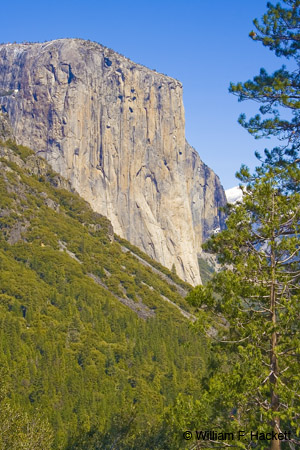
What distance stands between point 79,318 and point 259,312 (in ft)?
276

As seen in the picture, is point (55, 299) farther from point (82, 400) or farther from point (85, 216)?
point (85, 216)

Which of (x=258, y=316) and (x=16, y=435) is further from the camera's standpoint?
(x=16, y=435)

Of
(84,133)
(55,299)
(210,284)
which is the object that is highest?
(84,133)

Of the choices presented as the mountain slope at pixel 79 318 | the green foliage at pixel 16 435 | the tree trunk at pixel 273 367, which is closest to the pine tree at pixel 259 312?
the tree trunk at pixel 273 367

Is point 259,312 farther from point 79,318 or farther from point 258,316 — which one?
point 79,318

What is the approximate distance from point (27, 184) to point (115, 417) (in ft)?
383

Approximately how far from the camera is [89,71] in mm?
196625

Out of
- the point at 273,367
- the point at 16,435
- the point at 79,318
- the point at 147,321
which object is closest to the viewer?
the point at 273,367

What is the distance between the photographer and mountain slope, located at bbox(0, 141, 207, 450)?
72812 millimetres

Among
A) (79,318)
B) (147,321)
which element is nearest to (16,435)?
(79,318)

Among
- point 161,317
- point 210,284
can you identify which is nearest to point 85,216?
point 161,317

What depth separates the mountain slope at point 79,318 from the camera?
72.8 metres

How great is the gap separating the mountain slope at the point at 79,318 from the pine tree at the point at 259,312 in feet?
66.9

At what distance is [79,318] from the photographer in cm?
10044
